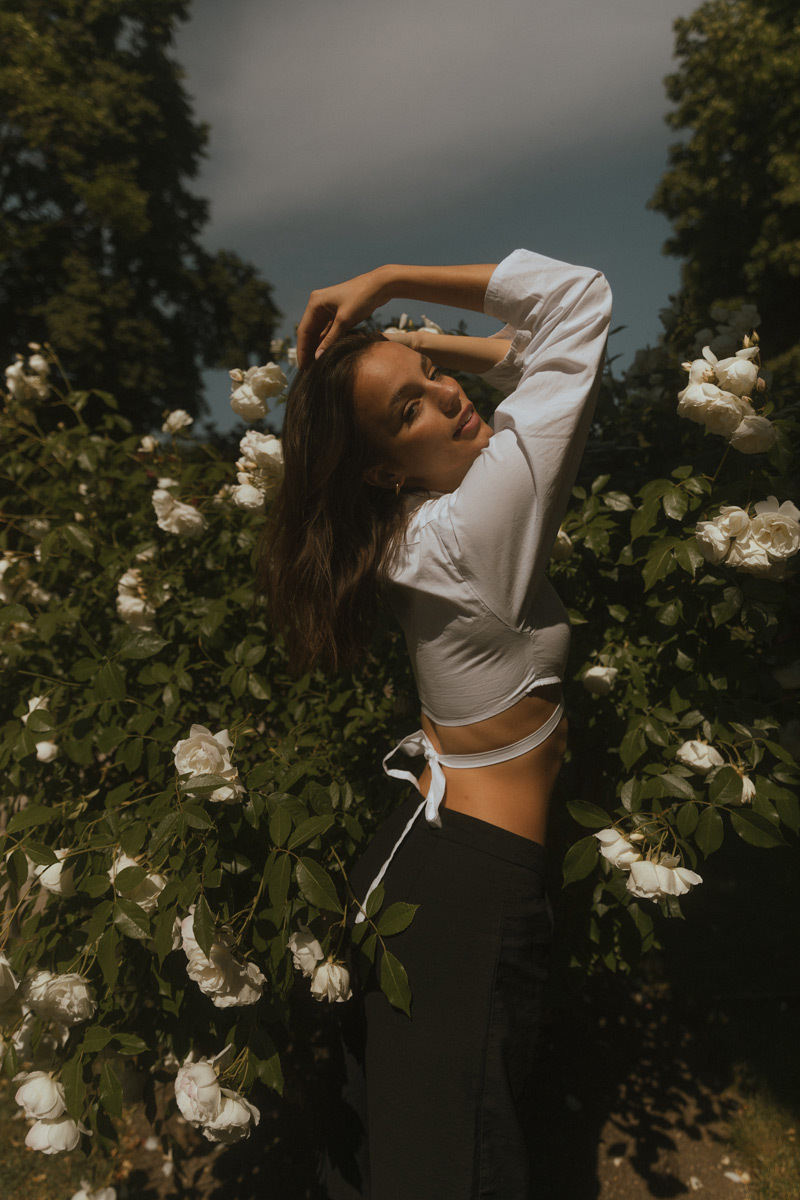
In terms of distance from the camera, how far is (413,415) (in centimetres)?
140

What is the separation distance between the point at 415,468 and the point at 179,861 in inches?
32.3

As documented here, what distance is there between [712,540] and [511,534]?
0.42m

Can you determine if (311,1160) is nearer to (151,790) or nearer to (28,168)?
(151,790)

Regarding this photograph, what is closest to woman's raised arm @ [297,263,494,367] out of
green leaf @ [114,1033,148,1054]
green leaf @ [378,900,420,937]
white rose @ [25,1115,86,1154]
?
green leaf @ [378,900,420,937]

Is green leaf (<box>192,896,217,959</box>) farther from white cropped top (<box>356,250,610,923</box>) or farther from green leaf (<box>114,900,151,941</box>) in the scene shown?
white cropped top (<box>356,250,610,923</box>)

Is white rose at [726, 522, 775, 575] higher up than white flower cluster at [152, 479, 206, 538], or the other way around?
white rose at [726, 522, 775, 575]

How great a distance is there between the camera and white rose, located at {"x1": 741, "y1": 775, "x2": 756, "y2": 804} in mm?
1311

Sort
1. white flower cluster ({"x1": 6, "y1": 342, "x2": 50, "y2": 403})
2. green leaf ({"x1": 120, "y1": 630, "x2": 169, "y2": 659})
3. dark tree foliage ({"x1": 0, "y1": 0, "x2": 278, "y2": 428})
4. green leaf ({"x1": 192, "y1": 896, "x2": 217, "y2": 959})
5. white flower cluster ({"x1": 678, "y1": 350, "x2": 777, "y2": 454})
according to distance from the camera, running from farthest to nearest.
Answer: dark tree foliage ({"x1": 0, "y1": 0, "x2": 278, "y2": 428}) → white flower cluster ({"x1": 6, "y1": 342, "x2": 50, "y2": 403}) → green leaf ({"x1": 120, "y1": 630, "x2": 169, "y2": 659}) → white flower cluster ({"x1": 678, "y1": 350, "x2": 777, "y2": 454}) → green leaf ({"x1": 192, "y1": 896, "x2": 217, "y2": 959})

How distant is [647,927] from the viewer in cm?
153

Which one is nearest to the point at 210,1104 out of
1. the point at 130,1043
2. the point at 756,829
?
the point at 130,1043

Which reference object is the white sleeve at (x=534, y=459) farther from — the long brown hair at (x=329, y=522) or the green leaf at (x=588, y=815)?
the green leaf at (x=588, y=815)

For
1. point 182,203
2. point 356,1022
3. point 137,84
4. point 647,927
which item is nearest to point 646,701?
point 647,927

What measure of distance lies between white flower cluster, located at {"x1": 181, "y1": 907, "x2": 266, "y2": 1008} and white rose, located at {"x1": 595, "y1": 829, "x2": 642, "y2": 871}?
2.10 ft

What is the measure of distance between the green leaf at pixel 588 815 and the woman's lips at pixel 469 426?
715mm
